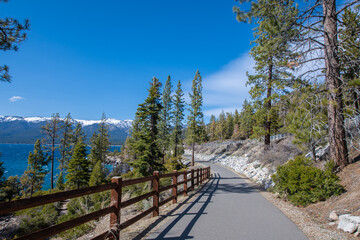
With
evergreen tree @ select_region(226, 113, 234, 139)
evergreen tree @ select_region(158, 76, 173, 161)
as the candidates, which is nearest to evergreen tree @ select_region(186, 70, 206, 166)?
evergreen tree @ select_region(158, 76, 173, 161)

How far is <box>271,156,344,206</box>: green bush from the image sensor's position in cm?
685

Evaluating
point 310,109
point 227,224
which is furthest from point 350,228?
point 310,109

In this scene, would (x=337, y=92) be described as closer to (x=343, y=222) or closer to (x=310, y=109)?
(x=310, y=109)

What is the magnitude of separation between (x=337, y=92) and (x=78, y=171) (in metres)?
25.8

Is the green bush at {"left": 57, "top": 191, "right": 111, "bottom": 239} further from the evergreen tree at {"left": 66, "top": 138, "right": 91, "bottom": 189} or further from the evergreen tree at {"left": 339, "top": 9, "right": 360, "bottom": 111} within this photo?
the evergreen tree at {"left": 339, "top": 9, "right": 360, "bottom": 111}

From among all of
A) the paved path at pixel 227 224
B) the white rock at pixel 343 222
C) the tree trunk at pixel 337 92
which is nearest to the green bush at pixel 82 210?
the paved path at pixel 227 224

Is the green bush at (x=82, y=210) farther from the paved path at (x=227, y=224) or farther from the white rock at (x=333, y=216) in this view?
the white rock at (x=333, y=216)

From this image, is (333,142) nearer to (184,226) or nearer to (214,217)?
(214,217)

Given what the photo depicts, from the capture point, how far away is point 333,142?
8.02 meters

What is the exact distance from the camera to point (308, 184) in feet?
23.8

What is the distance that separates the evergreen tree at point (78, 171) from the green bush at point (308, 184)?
2334 centimetres

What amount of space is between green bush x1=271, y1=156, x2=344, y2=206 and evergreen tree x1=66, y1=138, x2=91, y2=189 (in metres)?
23.3

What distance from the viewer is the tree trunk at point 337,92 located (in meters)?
7.76

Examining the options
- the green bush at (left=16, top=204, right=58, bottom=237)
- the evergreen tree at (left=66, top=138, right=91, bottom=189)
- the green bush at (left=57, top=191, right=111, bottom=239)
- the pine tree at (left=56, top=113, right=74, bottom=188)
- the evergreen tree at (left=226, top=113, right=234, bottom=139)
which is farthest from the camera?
the evergreen tree at (left=226, top=113, right=234, bottom=139)
